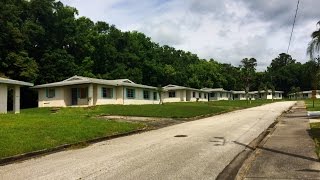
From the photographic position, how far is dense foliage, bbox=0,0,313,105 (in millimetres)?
56094

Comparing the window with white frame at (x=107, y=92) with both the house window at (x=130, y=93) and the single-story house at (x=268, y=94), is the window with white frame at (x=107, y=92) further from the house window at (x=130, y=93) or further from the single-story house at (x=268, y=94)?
the single-story house at (x=268, y=94)

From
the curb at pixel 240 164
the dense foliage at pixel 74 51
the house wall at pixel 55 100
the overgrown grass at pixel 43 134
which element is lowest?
the curb at pixel 240 164

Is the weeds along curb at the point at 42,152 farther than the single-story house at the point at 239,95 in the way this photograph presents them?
No

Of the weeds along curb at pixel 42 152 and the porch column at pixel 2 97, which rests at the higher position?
the porch column at pixel 2 97

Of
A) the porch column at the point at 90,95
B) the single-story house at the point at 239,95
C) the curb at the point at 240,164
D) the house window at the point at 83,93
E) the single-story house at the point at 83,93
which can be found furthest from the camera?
the single-story house at the point at 239,95

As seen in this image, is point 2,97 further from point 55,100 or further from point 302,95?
point 302,95

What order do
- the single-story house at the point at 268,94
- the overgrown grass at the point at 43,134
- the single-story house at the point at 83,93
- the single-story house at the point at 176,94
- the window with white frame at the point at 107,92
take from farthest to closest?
the single-story house at the point at 268,94 → the single-story house at the point at 176,94 → the window with white frame at the point at 107,92 → the single-story house at the point at 83,93 → the overgrown grass at the point at 43,134

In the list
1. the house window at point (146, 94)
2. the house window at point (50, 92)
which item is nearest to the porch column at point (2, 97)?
the house window at point (50, 92)

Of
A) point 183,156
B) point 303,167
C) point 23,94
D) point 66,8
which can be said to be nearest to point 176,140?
point 183,156

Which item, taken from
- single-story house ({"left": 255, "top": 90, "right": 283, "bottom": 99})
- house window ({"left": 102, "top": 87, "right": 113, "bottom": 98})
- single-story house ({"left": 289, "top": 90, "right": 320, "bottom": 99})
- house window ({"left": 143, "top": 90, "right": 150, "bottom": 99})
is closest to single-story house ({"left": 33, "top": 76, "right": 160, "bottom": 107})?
house window ({"left": 102, "top": 87, "right": 113, "bottom": 98})

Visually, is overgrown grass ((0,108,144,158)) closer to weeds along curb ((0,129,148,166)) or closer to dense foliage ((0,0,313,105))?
weeds along curb ((0,129,148,166))

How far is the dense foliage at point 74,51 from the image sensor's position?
56.1 meters

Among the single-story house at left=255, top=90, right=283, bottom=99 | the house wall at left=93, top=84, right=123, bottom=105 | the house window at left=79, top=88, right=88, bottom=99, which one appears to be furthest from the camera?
the single-story house at left=255, top=90, right=283, bottom=99

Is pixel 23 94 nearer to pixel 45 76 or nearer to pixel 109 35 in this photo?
pixel 45 76
